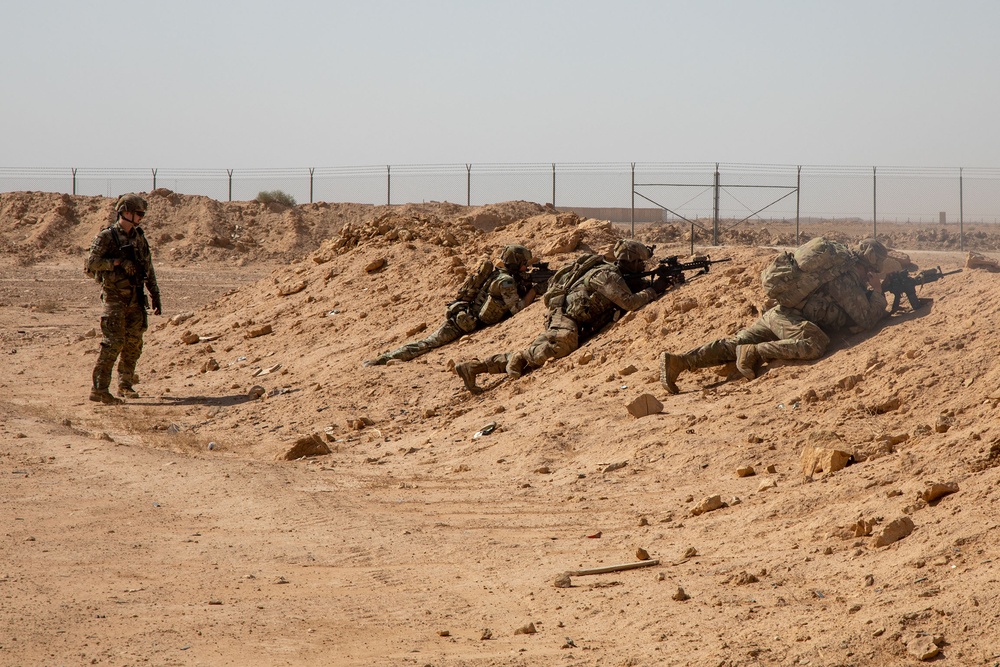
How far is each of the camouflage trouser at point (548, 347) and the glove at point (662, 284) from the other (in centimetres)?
105

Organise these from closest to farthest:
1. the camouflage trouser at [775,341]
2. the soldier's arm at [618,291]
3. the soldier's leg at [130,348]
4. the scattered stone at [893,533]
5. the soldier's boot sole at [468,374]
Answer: the scattered stone at [893,533] → the camouflage trouser at [775,341] → the soldier's boot sole at [468,374] → the soldier's arm at [618,291] → the soldier's leg at [130,348]

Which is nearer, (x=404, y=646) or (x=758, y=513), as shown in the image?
(x=404, y=646)

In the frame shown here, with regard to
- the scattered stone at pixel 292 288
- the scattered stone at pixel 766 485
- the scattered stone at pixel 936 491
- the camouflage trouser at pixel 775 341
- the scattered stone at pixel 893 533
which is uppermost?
the scattered stone at pixel 292 288

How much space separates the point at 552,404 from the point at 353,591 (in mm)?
4004

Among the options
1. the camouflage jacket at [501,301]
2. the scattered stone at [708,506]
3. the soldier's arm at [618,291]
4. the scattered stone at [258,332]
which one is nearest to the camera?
the scattered stone at [708,506]

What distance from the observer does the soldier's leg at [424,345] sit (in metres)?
11.5

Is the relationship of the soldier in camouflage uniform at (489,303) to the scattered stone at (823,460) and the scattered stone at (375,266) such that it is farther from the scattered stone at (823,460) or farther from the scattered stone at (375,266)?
the scattered stone at (823,460)

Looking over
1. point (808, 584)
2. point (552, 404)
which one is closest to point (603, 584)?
point (808, 584)

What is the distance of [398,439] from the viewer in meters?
8.85


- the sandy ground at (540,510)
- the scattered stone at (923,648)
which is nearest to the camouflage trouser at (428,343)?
the sandy ground at (540,510)

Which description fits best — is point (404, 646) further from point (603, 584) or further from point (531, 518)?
point (531, 518)

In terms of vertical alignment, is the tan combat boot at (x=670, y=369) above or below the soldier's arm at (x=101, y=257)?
below

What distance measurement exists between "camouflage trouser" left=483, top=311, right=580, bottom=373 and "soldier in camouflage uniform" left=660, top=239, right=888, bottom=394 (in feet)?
6.37

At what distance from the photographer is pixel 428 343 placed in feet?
38.5
